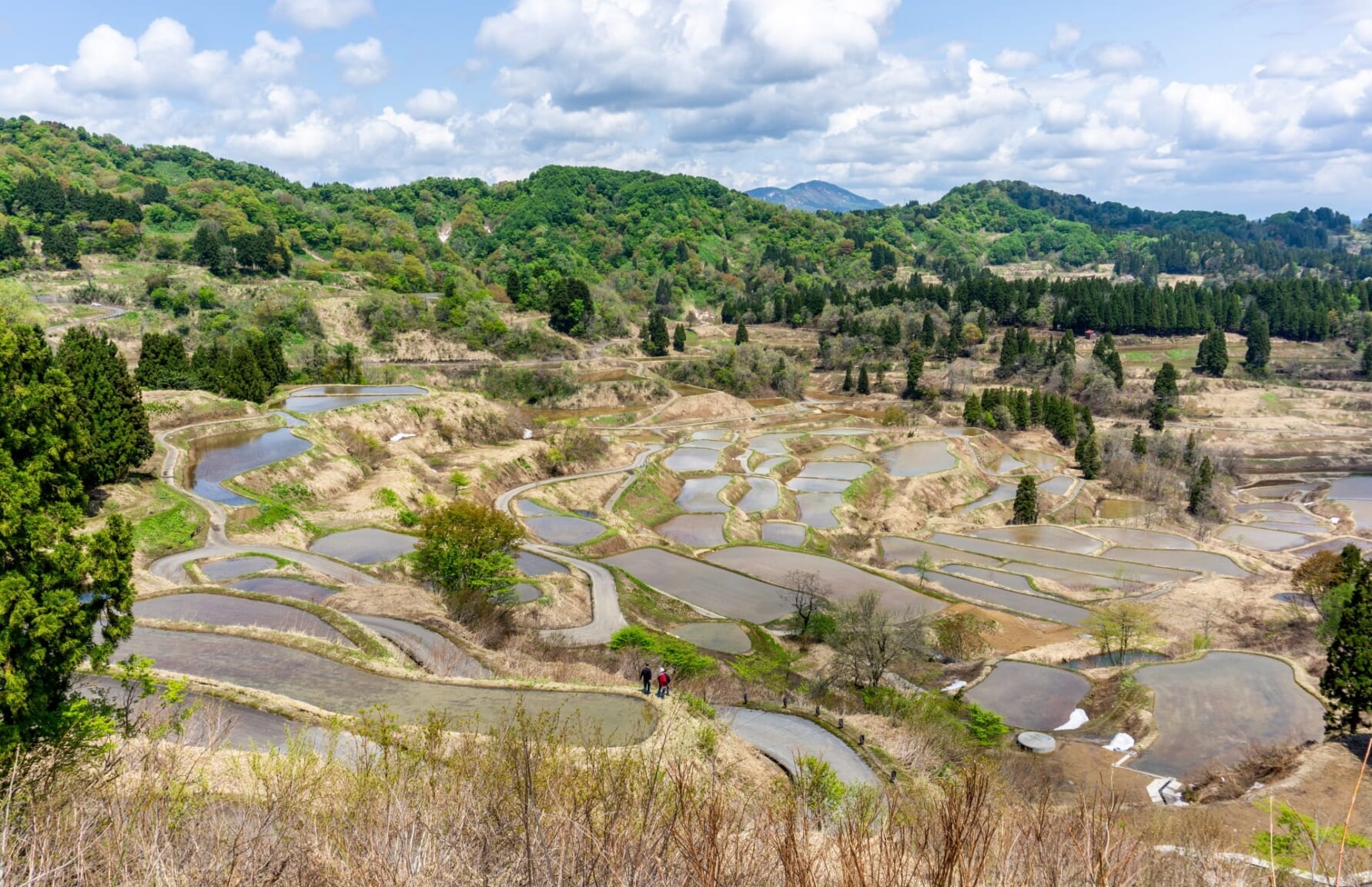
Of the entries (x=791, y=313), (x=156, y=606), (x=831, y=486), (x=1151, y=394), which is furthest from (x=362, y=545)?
(x=791, y=313)

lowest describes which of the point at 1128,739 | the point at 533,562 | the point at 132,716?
the point at 1128,739

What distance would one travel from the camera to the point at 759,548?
49.8m

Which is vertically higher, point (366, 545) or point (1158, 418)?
point (366, 545)

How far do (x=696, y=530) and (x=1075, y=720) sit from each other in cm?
2794

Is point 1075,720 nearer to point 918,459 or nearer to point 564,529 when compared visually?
point 564,529

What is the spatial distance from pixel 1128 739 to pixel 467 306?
94.3m

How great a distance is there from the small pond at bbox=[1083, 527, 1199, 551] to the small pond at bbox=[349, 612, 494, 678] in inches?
1964

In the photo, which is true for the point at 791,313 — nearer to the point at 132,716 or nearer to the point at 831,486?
the point at 831,486

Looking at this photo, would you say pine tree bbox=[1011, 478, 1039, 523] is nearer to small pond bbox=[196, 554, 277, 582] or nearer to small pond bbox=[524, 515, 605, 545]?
small pond bbox=[524, 515, 605, 545]

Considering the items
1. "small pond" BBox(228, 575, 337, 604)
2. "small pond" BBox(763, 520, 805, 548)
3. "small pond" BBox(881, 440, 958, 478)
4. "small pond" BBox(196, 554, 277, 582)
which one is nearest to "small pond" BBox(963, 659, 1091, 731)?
"small pond" BBox(763, 520, 805, 548)

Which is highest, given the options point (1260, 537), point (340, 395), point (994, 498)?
point (340, 395)

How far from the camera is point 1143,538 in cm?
5819

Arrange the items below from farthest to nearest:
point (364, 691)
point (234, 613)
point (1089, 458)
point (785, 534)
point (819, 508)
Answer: point (1089, 458), point (819, 508), point (785, 534), point (234, 613), point (364, 691)

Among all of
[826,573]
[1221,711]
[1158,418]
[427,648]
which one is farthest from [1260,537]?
[427,648]
